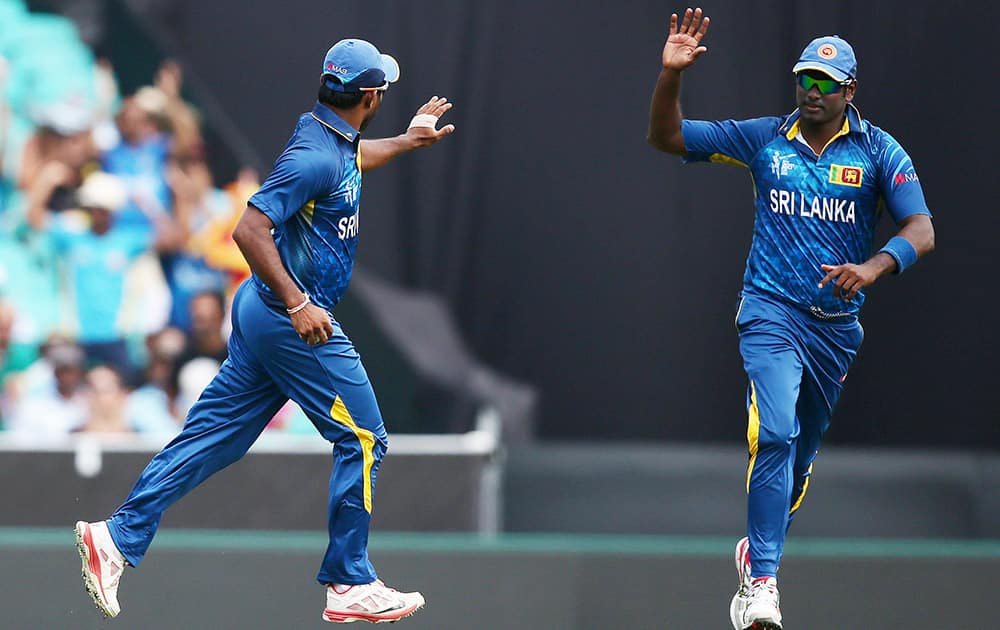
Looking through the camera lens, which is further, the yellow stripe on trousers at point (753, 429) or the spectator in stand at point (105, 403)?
the spectator in stand at point (105, 403)

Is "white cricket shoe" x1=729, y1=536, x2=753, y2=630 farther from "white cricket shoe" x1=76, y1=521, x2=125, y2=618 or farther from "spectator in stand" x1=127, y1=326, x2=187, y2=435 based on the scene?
"spectator in stand" x1=127, y1=326, x2=187, y2=435

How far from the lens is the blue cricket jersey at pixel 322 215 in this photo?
522cm

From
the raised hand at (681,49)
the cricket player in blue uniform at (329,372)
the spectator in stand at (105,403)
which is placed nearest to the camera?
the cricket player in blue uniform at (329,372)

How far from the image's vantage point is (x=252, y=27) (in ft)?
29.1

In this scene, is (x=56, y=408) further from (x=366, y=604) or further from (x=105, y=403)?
(x=366, y=604)

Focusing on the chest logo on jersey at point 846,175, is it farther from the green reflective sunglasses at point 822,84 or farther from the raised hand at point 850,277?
the raised hand at point 850,277

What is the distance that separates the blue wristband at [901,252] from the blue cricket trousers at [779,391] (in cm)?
40

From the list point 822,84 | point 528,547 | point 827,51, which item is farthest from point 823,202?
point 528,547

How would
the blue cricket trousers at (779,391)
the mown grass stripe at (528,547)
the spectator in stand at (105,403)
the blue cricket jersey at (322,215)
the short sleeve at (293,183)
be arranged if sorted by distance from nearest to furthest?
the short sleeve at (293,183) < the blue cricket jersey at (322,215) < the blue cricket trousers at (779,391) < the mown grass stripe at (528,547) < the spectator in stand at (105,403)

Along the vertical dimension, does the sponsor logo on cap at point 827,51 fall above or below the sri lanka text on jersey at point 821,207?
above

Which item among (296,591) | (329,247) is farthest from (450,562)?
(329,247)

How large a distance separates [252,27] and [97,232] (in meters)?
1.39

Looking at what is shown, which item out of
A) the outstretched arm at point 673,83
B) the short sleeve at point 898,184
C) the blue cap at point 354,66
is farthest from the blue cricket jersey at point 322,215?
the short sleeve at point 898,184

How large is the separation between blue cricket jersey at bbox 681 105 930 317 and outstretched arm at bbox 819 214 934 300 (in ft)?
0.29
